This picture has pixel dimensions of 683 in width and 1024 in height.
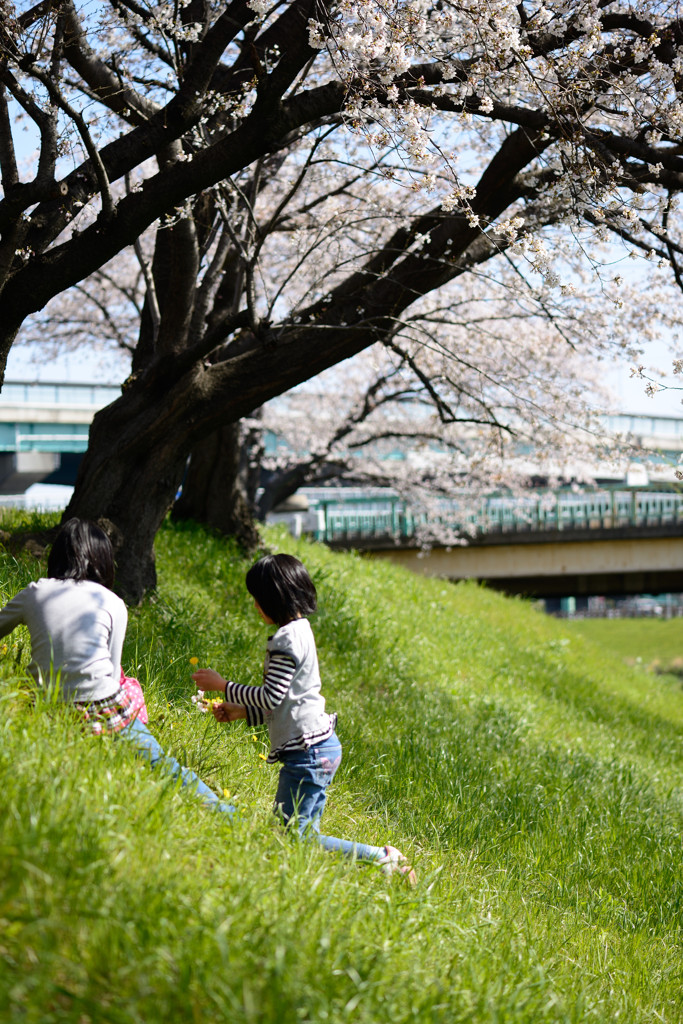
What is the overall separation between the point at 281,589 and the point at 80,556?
2.67 feet

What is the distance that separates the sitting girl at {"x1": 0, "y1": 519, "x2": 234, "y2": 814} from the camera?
325cm

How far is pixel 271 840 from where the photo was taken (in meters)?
3.02

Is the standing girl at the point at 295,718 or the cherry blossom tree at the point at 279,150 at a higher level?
the cherry blossom tree at the point at 279,150

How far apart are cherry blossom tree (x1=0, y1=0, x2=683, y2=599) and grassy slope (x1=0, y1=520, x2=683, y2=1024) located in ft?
5.88

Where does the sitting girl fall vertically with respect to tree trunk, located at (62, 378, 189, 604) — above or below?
below

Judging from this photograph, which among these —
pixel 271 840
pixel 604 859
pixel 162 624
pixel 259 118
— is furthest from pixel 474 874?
pixel 259 118

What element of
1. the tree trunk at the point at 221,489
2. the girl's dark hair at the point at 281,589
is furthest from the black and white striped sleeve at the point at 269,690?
the tree trunk at the point at 221,489

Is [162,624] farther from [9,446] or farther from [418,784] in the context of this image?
[9,446]

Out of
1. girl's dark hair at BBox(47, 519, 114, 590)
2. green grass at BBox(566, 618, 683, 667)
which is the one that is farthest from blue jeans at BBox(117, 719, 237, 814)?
green grass at BBox(566, 618, 683, 667)

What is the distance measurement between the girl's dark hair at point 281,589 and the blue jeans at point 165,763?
2.22 ft

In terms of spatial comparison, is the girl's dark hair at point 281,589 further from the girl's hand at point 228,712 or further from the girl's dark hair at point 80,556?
the girl's dark hair at point 80,556

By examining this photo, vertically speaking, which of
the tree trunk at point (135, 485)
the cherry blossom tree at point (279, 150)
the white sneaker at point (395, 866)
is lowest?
the white sneaker at point (395, 866)

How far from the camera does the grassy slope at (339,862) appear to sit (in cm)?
207

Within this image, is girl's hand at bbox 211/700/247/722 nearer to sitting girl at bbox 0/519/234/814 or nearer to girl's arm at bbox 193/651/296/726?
girl's arm at bbox 193/651/296/726
